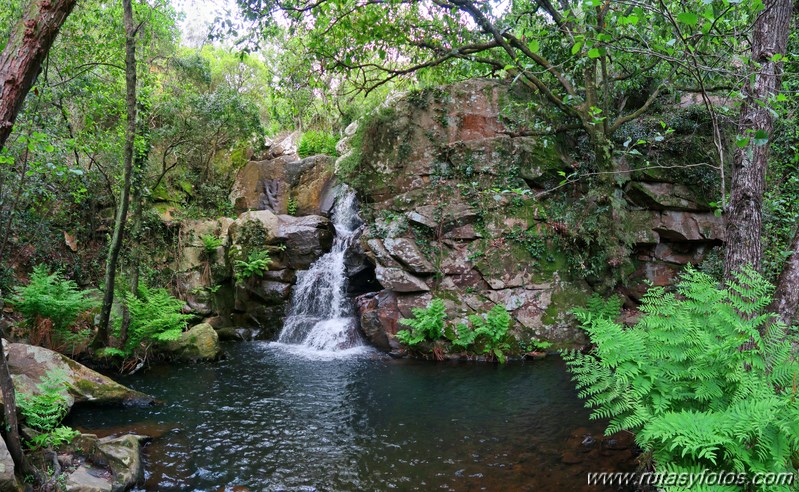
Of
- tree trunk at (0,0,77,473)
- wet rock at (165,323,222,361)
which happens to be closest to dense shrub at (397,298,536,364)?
wet rock at (165,323,222,361)

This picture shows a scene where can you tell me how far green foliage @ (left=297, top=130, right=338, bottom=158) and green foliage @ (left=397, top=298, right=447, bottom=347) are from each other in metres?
10.2

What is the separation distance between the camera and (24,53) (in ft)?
8.95

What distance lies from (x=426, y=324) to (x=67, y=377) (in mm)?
6663

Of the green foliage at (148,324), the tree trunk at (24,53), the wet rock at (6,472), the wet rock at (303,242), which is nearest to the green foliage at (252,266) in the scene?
the wet rock at (303,242)

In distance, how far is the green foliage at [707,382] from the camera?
3.25 metres

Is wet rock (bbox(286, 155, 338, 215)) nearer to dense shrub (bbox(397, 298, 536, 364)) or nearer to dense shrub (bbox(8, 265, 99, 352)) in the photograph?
dense shrub (bbox(397, 298, 536, 364))

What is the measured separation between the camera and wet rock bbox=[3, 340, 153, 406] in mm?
5887

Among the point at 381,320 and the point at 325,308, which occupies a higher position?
the point at 325,308

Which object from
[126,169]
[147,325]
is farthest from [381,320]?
[126,169]

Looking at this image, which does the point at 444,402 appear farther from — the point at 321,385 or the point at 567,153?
the point at 567,153

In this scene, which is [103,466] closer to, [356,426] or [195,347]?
[356,426]

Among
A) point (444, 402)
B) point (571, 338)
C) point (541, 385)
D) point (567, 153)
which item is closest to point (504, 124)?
point (567, 153)

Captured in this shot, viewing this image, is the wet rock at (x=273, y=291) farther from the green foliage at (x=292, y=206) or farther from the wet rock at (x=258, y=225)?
the green foliage at (x=292, y=206)

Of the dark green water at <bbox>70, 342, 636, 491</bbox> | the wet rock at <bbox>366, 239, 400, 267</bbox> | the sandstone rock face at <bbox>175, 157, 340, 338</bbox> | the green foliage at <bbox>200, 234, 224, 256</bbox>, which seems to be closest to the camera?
the dark green water at <bbox>70, 342, 636, 491</bbox>
